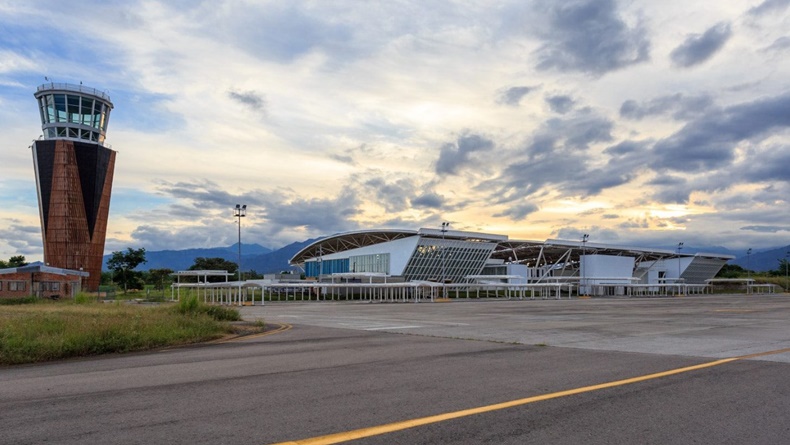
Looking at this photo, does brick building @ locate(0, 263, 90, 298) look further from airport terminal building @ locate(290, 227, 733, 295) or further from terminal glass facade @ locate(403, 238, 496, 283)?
terminal glass facade @ locate(403, 238, 496, 283)

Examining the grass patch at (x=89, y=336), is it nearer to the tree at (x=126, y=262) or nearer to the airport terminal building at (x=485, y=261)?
the airport terminal building at (x=485, y=261)

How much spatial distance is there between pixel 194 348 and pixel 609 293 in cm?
11290

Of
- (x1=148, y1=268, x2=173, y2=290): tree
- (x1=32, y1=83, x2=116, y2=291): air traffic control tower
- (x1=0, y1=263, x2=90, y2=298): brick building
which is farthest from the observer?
(x1=148, y1=268, x2=173, y2=290): tree

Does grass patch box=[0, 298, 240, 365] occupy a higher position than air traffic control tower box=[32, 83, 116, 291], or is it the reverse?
air traffic control tower box=[32, 83, 116, 291]

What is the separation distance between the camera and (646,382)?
955cm

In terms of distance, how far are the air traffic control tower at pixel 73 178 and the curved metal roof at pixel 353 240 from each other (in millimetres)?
41449

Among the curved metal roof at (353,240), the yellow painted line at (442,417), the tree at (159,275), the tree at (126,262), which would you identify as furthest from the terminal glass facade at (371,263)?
the yellow painted line at (442,417)

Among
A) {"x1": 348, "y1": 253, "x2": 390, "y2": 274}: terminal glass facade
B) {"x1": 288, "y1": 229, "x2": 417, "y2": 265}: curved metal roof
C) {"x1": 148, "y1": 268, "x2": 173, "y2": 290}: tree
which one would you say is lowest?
{"x1": 148, "y1": 268, "x2": 173, "y2": 290}: tree

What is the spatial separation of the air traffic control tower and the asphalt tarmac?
8311cm

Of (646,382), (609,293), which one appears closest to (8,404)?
(646,382)

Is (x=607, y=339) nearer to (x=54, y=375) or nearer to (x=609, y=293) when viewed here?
(x=54, y=375)

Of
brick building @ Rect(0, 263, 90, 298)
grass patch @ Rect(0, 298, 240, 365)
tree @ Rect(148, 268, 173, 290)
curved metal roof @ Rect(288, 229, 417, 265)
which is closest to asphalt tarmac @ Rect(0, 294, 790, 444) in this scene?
grass patch @ Rect(0, 298, 240, 365)

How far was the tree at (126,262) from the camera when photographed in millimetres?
103500

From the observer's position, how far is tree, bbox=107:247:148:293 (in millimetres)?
103500
